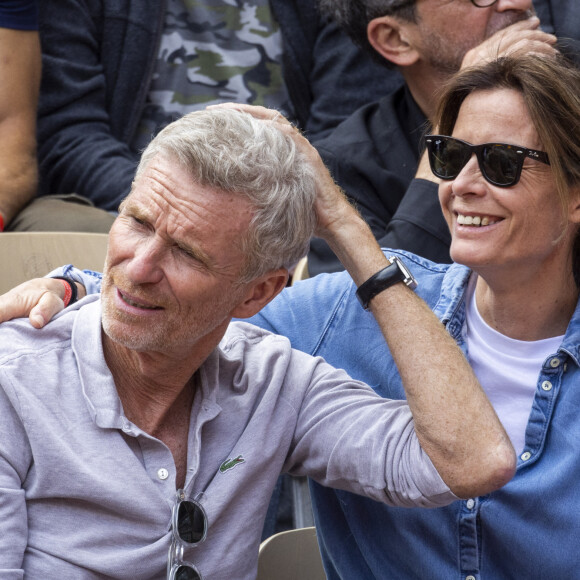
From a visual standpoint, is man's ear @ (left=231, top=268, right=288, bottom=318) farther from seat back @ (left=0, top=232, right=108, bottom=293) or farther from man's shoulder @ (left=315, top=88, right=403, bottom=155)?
man's shoulder @ (left=315, top=88, right=403, bottom=155)

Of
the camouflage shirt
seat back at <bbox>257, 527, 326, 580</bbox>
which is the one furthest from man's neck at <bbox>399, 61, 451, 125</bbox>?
seat back at <bbox>257, 527, 326, 580</bbox>

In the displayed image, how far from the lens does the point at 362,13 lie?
3.37 meters

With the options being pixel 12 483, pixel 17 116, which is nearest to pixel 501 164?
pixel 12 483

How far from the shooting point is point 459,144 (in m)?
2.13

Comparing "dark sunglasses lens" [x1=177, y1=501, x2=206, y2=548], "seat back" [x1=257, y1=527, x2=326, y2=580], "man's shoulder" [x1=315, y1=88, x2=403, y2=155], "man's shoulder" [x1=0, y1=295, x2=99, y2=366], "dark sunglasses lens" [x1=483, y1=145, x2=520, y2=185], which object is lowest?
"seat back" [x1=257, y1=527, x2=326, y2=580]

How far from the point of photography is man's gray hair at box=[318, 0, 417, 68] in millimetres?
3260

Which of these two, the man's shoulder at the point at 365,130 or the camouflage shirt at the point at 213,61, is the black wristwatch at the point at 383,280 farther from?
the camouflage shirt at the point at 213,61

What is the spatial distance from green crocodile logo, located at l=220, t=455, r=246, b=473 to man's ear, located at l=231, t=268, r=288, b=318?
285mm

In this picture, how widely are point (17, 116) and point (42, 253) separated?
0.88m

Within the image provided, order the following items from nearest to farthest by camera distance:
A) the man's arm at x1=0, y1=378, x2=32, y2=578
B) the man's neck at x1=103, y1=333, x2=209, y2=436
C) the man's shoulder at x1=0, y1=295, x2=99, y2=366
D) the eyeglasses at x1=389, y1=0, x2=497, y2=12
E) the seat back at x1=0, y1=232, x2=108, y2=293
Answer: the man's arm at x1=0, y1=378, x2=32, y2=578, the man's shoulder at x1=0, y1=295, x2=99, y2=366, the man's neck at x1=103, y1=333, x2=209, y2=436, the seat back at x1=0, y1=232, x2=108, y2=293, the eyeglasses at x1=389, y1=0, x2=497, y2=12

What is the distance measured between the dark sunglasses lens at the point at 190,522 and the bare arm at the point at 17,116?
5.65 ft

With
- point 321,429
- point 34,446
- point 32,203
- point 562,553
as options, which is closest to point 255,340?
point 321,429

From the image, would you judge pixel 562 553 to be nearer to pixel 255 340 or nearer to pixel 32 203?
pixel 255 340

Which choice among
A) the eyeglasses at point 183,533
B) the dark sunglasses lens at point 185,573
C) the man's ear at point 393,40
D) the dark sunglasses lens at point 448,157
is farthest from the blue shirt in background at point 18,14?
the dark sunglasses lens at point 185,573
